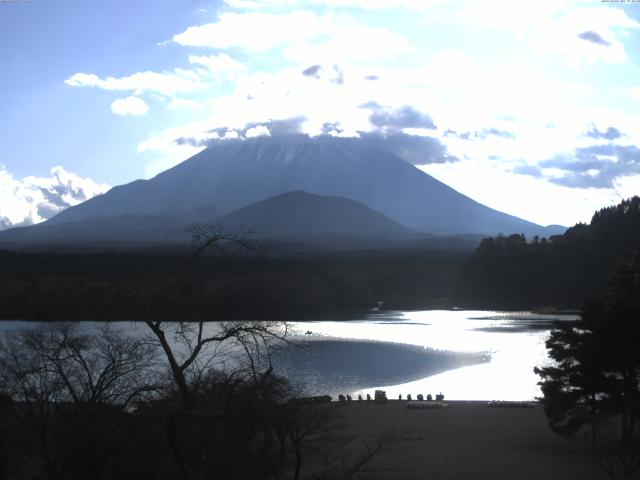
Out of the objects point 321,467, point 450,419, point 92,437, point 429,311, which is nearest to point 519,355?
point 450,419

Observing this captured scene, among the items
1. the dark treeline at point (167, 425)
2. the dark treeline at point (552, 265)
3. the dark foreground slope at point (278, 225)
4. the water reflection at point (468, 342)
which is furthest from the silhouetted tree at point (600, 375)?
the dark foreground slope at point (278, 225)

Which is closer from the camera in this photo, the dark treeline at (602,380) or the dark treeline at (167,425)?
the dark treeline at (167,425)

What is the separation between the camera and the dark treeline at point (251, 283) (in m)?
35.3

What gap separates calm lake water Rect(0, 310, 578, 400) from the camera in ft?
68.7

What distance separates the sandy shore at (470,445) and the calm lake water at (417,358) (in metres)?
1.99

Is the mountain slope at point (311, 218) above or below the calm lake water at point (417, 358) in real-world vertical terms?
above

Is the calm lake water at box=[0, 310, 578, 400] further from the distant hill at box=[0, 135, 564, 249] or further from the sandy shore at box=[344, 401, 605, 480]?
the distant hill at box=[0, 135, 564, 249]

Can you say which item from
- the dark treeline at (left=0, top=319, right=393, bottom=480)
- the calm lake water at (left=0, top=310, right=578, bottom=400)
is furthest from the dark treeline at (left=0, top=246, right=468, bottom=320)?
the dark treeline at (left=0, top=319, right=393, bottom=480)

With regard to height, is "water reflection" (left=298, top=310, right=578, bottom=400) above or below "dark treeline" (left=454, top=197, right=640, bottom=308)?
below

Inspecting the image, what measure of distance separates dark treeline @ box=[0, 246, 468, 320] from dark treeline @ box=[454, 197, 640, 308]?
148 inches

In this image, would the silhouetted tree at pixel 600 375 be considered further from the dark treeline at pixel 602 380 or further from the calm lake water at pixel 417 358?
the calm lake water at pixel 417 358

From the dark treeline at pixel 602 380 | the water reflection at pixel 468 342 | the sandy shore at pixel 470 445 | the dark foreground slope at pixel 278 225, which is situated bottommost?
the water reflection at pixel 468 342

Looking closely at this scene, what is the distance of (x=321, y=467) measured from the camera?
1063 centimetres

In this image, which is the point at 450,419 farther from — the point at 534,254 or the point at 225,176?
the point at 225,176
